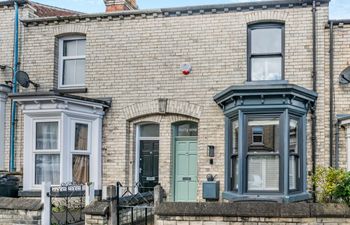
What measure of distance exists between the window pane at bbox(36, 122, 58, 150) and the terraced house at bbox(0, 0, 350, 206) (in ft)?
0.09

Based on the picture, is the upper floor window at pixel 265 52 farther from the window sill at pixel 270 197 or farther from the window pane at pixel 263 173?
the window sill at pixel 270 197

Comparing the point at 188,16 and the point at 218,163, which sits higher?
the point at 188,16

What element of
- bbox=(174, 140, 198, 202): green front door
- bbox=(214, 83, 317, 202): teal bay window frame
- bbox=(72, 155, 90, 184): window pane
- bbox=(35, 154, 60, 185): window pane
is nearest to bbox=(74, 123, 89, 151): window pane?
bbox=(72, 155, 90, 184): window pane

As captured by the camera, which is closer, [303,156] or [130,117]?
[303,156]

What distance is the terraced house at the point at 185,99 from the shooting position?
477 inches

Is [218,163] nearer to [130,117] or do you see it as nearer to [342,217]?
[130,117]

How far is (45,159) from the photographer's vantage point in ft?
44.1

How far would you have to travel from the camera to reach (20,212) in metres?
9.96

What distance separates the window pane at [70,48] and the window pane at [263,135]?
619 centimetres

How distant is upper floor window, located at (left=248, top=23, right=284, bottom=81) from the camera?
1352 centimetres

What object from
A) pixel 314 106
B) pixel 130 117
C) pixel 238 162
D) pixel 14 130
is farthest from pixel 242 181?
pixel 14 130

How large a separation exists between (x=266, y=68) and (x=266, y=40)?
31.0 inches

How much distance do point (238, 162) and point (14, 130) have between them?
7170 mm

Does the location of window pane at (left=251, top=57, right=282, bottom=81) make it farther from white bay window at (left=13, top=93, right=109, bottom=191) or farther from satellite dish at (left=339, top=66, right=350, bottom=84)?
white bay window at (left=13, top=93, right=109, bottom=191)
